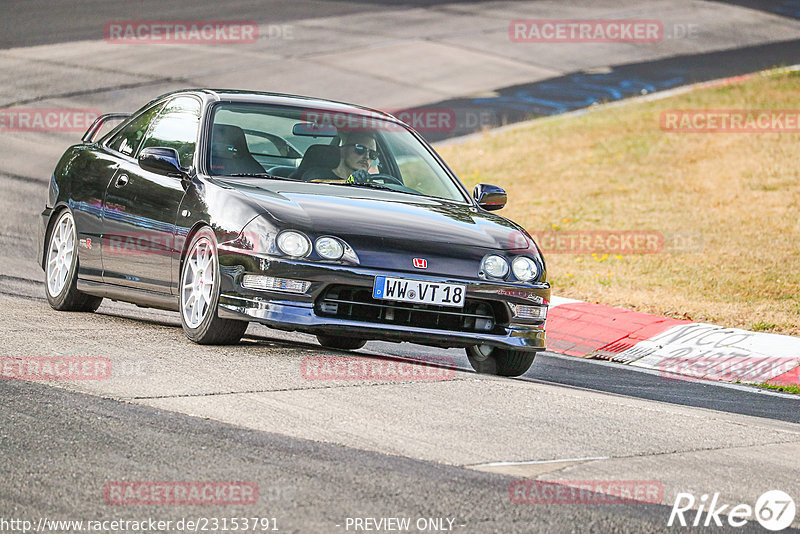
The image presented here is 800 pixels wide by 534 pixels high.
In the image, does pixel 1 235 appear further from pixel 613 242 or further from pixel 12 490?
pixel 12 490

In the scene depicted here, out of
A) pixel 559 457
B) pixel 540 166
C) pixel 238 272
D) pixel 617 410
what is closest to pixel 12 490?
pixel 559 457

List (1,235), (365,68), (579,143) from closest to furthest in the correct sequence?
(1,235) < (579,143) < (365,68)

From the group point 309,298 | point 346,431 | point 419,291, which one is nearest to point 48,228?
point 309,298

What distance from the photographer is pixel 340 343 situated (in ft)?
28.5

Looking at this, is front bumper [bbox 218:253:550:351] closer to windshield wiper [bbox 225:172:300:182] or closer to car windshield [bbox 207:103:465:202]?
windshield wiper [bbox 225:172:300:182]

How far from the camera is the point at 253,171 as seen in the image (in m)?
8.02

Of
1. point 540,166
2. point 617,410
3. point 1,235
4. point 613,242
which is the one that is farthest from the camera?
point 540,166

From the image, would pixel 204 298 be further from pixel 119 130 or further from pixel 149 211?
pixel 119 130

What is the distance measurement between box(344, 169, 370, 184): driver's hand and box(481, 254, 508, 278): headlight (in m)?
1.30

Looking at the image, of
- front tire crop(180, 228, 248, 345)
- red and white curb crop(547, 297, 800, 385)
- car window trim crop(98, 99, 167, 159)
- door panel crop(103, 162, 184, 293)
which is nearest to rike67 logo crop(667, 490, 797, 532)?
front tire crop(180, 228, 248, 345)

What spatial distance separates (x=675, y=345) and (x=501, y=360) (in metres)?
2.78

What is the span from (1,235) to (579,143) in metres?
10.4

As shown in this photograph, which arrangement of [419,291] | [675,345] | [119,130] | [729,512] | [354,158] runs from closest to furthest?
[729,512], [419,291], [354,158], [119,130], [675,345]

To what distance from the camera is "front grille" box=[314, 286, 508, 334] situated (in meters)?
7.06
